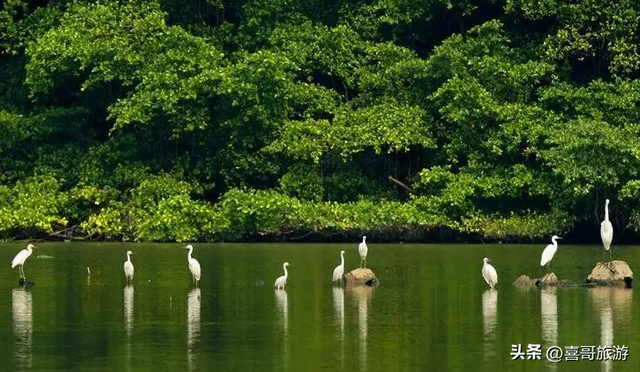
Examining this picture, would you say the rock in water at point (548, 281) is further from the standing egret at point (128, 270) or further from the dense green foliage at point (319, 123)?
the dense green foliage at point (319, 123)

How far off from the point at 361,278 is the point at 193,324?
251 inches

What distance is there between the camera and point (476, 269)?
108 feet

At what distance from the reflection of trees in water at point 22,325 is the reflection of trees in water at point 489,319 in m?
5.71

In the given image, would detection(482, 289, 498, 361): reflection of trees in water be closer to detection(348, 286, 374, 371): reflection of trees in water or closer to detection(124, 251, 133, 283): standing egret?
detection(348, 286, 374, 371): reflection of trees in water

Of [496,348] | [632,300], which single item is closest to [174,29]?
[632,300]

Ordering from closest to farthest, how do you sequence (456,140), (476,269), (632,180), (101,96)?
(476,269)
(632,180)
(456,140)
(101,96)

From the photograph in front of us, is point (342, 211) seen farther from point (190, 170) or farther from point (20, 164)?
point (20, 164)

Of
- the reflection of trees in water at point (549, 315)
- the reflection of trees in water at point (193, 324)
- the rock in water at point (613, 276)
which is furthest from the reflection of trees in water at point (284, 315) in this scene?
the rock in water at point (613, 276)

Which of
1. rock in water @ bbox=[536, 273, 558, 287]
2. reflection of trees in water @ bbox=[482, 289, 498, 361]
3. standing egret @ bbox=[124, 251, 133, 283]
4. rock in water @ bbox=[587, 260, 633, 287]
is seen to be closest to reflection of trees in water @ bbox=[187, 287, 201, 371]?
standing egret @ bbox=[124, 251, 133, 283]

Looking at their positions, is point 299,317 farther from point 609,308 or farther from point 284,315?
point 609,308

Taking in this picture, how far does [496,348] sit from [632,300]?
6315 mm

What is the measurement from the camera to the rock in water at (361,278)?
29.2 meters

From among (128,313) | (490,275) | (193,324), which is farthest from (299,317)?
(490,275)

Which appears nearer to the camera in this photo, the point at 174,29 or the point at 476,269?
the point at 476,269
